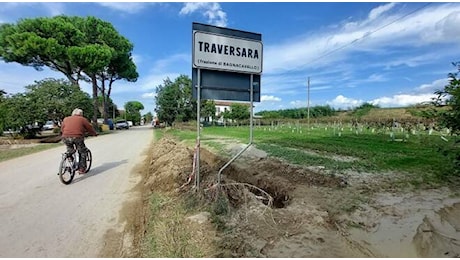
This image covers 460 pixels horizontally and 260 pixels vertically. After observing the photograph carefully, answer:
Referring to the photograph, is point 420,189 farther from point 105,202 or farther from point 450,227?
point 105,202

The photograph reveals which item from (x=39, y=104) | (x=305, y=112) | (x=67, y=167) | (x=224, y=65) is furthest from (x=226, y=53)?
(x=305, y=112)

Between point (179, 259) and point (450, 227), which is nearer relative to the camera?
point (179, 259)

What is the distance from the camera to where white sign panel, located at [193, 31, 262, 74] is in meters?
4.44

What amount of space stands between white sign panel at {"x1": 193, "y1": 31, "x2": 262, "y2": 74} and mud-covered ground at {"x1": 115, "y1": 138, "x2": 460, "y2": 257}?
198 centimetres

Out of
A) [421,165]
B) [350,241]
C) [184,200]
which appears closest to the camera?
[350,241]

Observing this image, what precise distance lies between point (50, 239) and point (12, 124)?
20022 millimetres

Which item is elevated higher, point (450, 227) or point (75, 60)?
→ point (75, 60)

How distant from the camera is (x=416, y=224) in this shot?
3553 millimetres

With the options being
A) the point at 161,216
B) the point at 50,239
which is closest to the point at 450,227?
the point at 161,216

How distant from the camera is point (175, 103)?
1626 inches

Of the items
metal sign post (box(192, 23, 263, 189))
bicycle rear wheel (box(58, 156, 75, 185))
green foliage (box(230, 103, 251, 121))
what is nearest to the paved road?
bicycle rear wheel (box(58, 156, 75, 185))

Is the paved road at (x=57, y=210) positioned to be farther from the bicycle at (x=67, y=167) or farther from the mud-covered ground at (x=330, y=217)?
the mud-covered ground at (x=330, y=217)

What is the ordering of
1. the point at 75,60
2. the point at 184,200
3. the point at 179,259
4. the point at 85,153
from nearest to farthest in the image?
the point at 179,259, the point at 184,200, the point at 85,153, the point at 75,60

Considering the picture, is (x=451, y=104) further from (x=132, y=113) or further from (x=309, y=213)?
(x=132, y=113)
